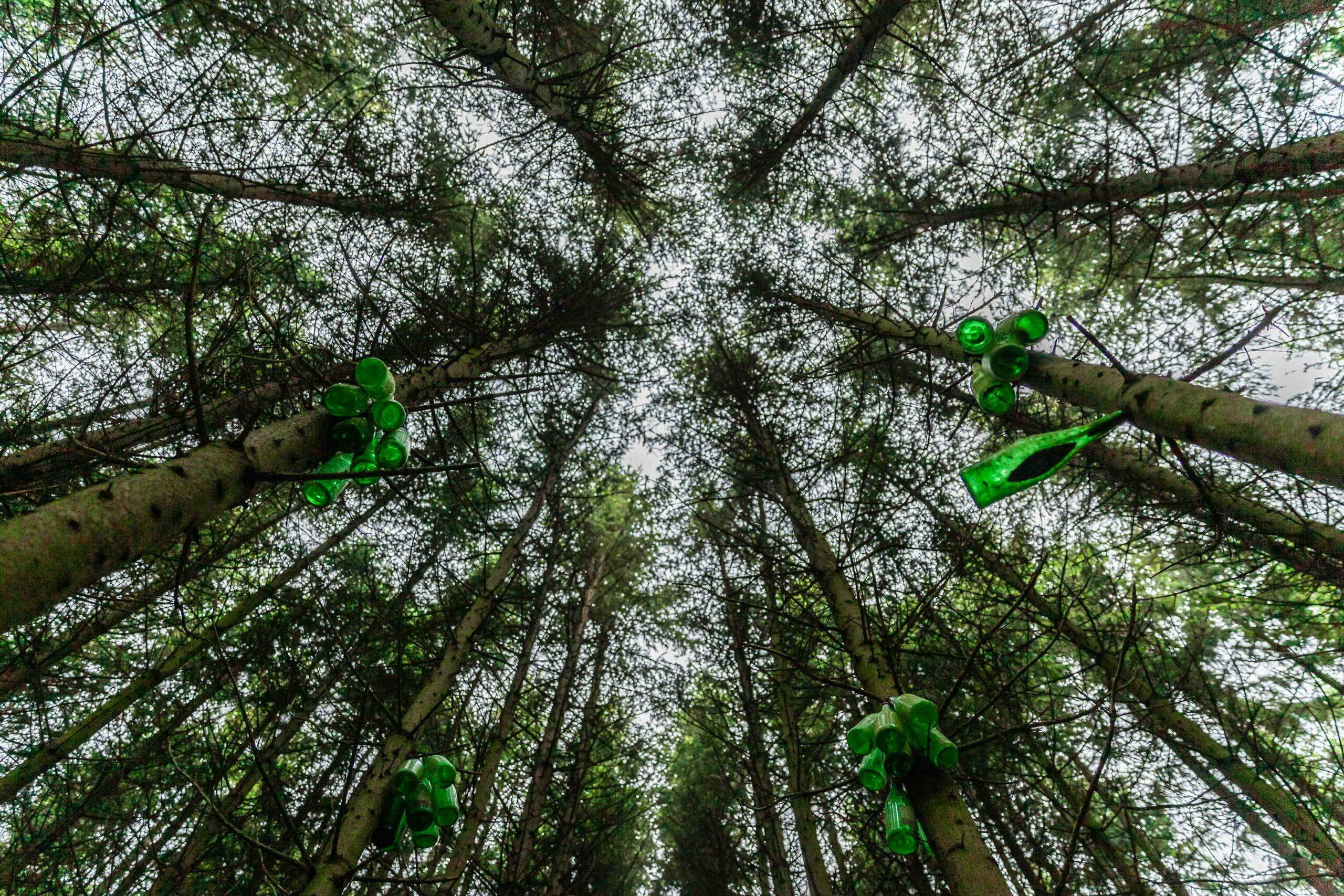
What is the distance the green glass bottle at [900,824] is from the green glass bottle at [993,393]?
176 cm

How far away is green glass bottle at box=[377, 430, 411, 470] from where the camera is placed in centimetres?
228

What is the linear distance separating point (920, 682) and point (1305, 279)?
4.40 metres

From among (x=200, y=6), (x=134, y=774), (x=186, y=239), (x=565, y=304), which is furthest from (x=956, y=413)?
(x=134, y=774)

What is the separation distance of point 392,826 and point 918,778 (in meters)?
2.49

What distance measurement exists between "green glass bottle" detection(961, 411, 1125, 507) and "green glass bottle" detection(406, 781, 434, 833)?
2.91 meters

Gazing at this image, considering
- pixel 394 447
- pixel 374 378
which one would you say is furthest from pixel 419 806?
pixel 374 378

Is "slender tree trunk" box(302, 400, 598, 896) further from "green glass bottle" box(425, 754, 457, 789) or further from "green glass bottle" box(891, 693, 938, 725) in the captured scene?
"green glass bottle" box(891, 693, 938, 725)

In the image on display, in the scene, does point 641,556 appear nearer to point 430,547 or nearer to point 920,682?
point 430,547

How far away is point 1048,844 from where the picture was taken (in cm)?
439

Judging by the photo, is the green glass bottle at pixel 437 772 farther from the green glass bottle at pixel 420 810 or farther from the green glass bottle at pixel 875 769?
the green glass bottle at pixel 875 769

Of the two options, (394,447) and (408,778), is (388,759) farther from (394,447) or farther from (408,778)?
(394,447)

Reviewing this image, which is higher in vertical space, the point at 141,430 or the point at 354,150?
the point at 354,150

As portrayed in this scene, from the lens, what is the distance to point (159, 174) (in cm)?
322

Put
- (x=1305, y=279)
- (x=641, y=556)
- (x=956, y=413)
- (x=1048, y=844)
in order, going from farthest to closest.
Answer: (x=641, y=556) → (x=956, y=413) → (x=1048, y=844) → (x=1305, y=279)
